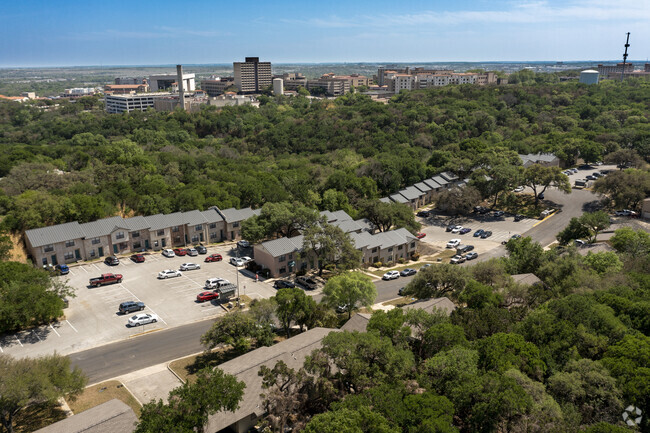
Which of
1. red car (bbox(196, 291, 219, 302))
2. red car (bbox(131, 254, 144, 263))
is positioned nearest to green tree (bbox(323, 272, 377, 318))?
Result: red car (bbox(196, 291, 219, 302))

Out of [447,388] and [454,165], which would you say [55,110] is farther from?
[447,388]

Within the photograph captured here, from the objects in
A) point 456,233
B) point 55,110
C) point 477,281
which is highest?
point 55,110

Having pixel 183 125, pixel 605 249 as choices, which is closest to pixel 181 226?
pixel 605 249

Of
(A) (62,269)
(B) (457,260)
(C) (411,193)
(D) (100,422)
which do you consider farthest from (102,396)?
(C) (411,193)

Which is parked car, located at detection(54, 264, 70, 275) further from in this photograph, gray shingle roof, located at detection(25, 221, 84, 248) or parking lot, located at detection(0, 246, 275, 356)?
gray shingle roof, located at detection(25, 221, 84, 248)

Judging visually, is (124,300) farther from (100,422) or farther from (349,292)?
(349,292)

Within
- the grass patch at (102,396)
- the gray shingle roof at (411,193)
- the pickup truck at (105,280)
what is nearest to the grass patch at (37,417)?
the grass patch at (102,396)
